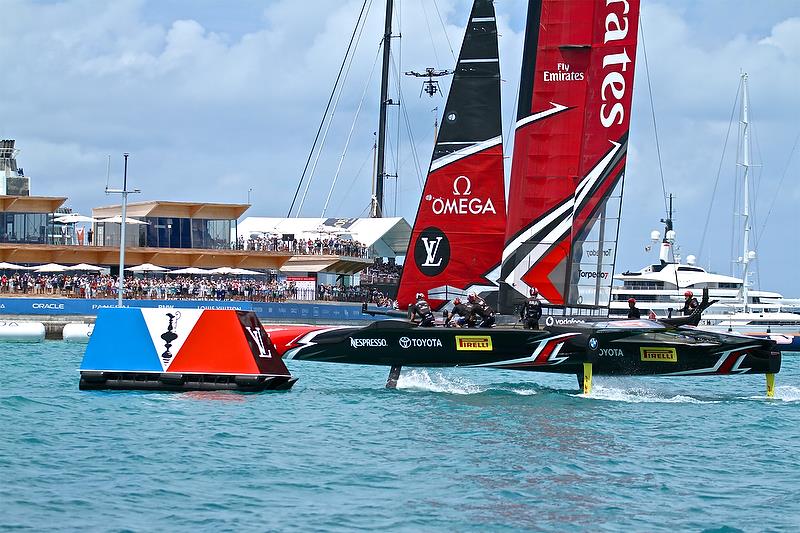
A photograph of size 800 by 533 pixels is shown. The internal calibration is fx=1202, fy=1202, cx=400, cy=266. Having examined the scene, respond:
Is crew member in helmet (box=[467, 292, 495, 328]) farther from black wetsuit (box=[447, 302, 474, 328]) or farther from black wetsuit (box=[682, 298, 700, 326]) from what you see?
black wetsuit (box=[682, 298, 700, 326])

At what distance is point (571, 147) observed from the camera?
22750mm

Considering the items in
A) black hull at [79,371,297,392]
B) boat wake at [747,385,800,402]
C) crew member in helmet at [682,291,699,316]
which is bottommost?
boat wake at [747,385,800,402]

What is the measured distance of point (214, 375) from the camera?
1917 centimetres

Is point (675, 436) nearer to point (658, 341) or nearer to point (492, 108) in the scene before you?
point (658, 341)

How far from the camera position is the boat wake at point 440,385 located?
21.9m

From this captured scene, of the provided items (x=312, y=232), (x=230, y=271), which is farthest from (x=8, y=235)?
(x=312, y=232)

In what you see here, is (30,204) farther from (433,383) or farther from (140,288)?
(433,383)

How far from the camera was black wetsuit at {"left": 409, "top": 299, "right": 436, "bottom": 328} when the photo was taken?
21.2m

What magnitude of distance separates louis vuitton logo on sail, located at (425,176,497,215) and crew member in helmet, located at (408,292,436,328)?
8.87 ft

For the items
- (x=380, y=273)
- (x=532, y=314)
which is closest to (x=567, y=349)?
(x=532, y=314)

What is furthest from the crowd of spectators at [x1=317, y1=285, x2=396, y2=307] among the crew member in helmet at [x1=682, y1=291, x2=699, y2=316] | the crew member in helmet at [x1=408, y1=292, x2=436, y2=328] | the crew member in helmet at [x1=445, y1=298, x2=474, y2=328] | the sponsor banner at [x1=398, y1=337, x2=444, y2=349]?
the sponsor banner at [x1=398, y1=337, x2=444, y2=349]

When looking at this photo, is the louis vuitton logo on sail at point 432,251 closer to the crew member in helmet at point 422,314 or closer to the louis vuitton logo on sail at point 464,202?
the louis vuitton logo on sail at point 464,202

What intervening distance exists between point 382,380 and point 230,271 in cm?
2594

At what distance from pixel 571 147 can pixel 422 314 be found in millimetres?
4480
